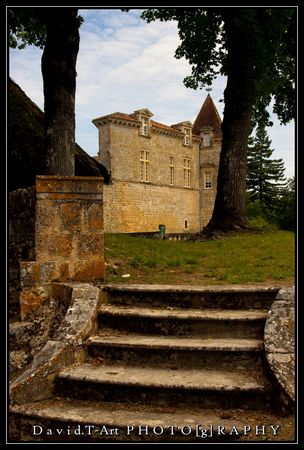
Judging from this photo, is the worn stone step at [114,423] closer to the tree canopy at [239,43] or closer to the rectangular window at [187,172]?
the tree canopy at [239,43]

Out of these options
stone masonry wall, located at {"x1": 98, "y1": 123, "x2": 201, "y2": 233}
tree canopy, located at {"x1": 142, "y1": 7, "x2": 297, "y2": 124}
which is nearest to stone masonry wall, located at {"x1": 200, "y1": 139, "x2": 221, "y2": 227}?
stone masonry wall, located at {"x1": 98, "y1": 123, "x2": 201, "y2": 233}

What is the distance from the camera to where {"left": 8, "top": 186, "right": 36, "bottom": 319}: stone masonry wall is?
5.30 m

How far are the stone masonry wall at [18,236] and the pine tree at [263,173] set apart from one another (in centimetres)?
3954

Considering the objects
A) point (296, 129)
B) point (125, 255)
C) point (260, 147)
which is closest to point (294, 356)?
point (296, 129)

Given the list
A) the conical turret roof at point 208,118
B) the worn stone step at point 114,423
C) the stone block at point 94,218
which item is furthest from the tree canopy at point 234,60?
the conical turret roof at point 208,118

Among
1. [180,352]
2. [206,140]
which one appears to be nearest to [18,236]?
[180,352]

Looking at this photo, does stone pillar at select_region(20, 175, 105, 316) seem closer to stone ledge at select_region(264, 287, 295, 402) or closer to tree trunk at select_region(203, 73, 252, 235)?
stone ledge at select_region(264, 287, 295, 402)

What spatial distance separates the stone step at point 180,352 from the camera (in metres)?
3.95

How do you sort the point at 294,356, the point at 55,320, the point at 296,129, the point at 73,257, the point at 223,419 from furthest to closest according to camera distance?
the point at 73,257 < the point at 55,320 < the point at 296,129 < the point at 294,356 < the point at 223,419

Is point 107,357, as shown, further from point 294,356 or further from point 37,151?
point 37,151

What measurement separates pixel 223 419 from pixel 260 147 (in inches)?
1921

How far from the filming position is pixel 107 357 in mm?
4285

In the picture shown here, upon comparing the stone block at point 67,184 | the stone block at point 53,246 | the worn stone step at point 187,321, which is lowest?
the worn stone step at point 187,321

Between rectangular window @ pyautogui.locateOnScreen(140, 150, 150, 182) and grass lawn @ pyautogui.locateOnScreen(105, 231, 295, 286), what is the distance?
26.5 meters
